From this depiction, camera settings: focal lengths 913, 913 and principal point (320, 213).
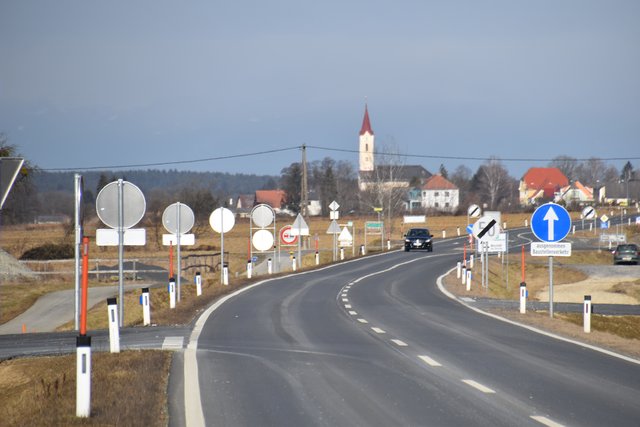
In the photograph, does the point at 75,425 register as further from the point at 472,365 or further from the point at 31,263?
the point at 31,263

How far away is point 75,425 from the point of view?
25.3 feet

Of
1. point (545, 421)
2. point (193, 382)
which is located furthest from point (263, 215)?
point (545, 421)

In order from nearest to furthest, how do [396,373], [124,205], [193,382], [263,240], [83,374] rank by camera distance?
1. [83,374]
2. [193,382]
3. [396,373]
4. [124,205]
5. [263,240]

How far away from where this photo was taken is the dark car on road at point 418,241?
63781 mm

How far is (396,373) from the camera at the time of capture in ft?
36.8

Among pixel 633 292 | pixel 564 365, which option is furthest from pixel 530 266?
pixel 564 365

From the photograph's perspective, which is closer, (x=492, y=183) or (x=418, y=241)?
(x=418, y=241)

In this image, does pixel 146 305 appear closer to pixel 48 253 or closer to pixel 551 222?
pixel 551 222

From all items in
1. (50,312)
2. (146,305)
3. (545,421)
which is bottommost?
(50,312)

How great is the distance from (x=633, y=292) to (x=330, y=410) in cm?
3359

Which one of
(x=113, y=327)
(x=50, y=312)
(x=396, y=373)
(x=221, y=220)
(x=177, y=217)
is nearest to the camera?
(x=396, y=373)

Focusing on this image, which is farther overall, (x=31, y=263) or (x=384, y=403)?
(x=31, y=263)

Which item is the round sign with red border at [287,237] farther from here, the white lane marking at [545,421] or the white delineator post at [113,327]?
the white lane marking at [545,421]

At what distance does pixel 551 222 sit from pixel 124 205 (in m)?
9.17
